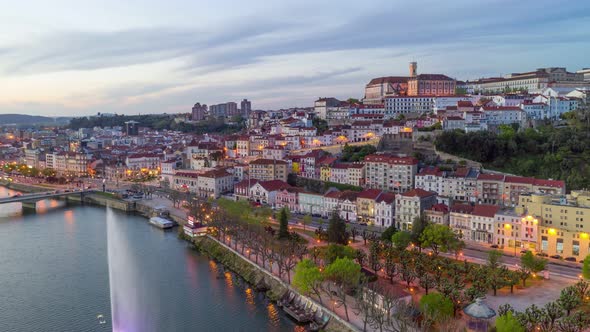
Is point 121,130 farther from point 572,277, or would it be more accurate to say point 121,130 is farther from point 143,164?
point 572,277

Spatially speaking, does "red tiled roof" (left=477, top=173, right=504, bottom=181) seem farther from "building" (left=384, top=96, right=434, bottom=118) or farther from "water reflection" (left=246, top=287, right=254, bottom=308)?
"building" (left=384, top=96, right=434, bottom=118)

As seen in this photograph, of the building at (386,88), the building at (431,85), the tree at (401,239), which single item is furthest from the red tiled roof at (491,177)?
the building at (386,88)

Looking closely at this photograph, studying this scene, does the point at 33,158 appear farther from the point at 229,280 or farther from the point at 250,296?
the point at 250,296

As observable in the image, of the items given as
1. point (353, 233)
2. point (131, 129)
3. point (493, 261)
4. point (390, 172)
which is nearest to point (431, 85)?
point (390, 172)

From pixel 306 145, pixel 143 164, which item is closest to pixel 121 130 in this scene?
pixel 143 164

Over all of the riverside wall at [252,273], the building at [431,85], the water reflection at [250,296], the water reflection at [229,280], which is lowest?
the water reflection at [250,296]

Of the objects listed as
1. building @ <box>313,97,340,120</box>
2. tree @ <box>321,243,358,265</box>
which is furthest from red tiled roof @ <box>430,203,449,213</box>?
building @ <box>313,97,340,120</box>

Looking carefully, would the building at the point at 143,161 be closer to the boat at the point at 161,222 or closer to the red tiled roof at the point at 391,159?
the boat at the point at 161,222
